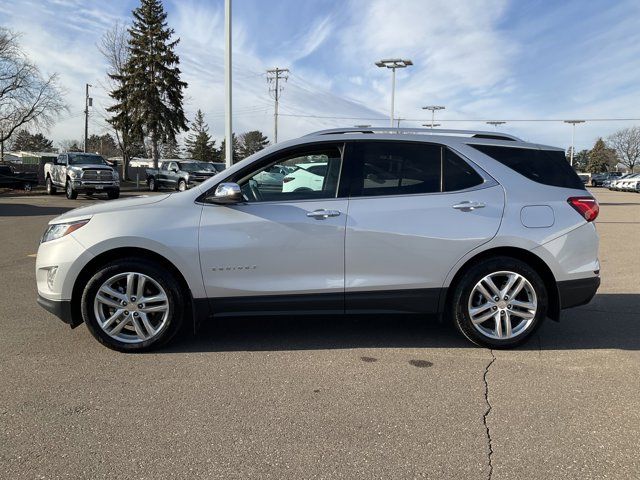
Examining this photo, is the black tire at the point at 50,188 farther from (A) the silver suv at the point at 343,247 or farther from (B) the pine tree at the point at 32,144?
(B) the pine tree at the point at 32,144

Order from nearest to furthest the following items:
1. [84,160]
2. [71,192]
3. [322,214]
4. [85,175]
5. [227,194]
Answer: [227,194] < [322,214] < [85,175] < [71,192] < [84,160]

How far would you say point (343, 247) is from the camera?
4164mm

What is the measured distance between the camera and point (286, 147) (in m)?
4.34

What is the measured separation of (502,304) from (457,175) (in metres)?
1.14

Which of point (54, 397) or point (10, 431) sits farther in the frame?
point (54, 397)

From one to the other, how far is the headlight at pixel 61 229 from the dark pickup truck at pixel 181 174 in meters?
26.4

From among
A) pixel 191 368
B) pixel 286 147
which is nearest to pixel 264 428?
pixel 191 368

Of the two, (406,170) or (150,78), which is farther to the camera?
(150,78)

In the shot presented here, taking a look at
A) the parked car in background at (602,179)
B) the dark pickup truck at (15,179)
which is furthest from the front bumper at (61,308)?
the parked car in background at (602,179)

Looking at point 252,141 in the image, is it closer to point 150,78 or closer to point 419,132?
point 150,78

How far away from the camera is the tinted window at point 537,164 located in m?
4.40

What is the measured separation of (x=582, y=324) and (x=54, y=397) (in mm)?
4762

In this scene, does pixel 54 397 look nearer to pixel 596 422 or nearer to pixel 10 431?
pixel 10 431

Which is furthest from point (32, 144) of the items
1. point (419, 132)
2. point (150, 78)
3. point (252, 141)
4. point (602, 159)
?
point (419, 132)
